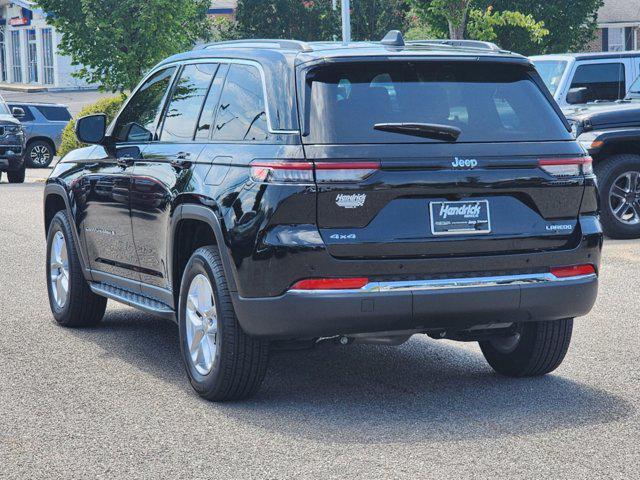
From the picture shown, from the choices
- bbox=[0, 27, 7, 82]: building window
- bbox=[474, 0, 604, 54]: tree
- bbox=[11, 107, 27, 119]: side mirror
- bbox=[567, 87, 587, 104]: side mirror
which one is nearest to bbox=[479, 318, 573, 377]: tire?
bbox=[567, 87, 587, 104]: side mirror

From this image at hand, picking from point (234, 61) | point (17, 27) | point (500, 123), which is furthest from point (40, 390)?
point (17, 27)

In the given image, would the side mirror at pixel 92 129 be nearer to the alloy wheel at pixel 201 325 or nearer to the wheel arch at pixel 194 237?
the wheel arch at pixel 194 237

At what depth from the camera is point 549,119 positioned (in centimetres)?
653

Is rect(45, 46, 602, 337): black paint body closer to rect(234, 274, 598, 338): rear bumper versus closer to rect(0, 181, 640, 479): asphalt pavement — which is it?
rect(234, 274, 598, 338): rear bumper

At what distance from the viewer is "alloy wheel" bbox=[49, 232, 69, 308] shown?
9.01m

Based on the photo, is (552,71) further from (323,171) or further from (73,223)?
(323,171)

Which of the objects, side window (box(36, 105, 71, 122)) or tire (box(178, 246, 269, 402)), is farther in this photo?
side window (box(36, 105, 71, 122))

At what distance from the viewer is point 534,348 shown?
22.8 ft

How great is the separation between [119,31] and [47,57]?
44.9m

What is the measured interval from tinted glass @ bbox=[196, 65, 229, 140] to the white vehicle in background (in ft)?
30.5

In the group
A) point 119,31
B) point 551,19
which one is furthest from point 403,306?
point 551,19

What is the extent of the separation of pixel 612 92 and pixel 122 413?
35.6 feet

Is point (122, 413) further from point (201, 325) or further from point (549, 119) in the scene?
point (549, 119)

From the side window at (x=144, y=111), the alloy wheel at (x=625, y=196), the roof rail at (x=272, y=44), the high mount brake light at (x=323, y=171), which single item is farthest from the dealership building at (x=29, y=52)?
the high mount brake light at (x=323, y=171)
